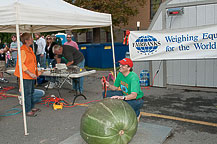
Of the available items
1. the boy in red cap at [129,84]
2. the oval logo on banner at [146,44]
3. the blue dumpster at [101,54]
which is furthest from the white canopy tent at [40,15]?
the blue dumpster at [101,54]

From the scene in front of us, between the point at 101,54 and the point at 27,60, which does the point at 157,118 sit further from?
the point at 101,54

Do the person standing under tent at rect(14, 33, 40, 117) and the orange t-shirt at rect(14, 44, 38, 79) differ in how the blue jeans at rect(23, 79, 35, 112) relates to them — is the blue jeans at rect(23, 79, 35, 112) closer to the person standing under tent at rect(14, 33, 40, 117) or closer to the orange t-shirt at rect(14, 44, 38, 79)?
the person standing under tent at rect(14, 33, 40, 117)

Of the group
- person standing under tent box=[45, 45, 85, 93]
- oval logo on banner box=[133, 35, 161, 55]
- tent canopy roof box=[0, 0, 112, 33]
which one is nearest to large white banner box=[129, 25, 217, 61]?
oval logo on banner box=[133, 35, 161, 55]

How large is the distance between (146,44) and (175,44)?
1004 millimetres

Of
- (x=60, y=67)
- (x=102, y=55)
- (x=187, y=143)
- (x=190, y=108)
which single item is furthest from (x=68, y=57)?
(x=102, y=55)

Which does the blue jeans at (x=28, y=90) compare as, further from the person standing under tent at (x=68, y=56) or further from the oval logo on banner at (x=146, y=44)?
the oval logo on banner at (x=146, y=44)

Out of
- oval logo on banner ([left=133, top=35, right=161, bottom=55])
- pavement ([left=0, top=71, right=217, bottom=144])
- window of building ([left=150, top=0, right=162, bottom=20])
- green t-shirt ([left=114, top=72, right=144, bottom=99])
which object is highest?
window of building ([left=150, top=0, right=162, bottom=20])

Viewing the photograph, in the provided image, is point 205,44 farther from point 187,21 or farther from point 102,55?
point 102,55

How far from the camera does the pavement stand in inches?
172

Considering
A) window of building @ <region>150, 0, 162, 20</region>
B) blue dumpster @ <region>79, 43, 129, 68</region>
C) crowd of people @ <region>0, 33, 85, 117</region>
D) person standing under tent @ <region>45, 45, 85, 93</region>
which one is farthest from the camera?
window of building @ <region>150, 0, 162, 20</region>

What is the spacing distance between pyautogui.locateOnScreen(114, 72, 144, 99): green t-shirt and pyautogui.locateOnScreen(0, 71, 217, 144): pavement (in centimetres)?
107

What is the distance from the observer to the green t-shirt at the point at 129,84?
414 centimetres

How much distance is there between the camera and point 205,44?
6754mm

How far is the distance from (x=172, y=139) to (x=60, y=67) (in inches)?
157
